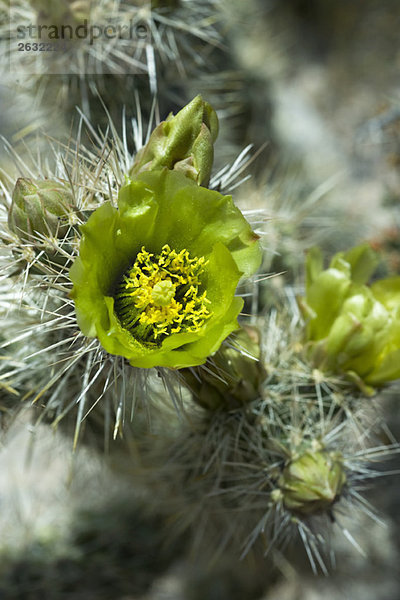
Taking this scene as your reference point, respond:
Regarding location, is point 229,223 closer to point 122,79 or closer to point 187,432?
point 187,432

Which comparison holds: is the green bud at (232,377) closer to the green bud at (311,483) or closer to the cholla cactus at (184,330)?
the cholla cactus at (184,330)

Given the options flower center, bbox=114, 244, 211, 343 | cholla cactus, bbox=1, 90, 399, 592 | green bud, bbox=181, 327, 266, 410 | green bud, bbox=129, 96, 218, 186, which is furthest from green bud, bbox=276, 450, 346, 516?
green bud, bbox=129, 96, 218, 186

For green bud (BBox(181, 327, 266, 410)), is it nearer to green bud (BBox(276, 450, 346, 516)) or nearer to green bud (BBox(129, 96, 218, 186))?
green bud (BBox(276, 450, 346, 516))

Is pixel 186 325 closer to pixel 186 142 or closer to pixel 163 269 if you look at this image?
pixel 163 269

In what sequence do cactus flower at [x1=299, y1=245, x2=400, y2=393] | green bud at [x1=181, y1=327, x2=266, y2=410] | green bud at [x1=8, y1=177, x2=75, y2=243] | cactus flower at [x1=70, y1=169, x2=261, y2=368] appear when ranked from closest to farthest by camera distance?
cactus flower at [x1=70, y1=169, x2=261, y2=368]
green bud at [x1=8, y1=177, x2=75, y2=243]
green bud at [x1=181, y1=327, x2=266, y2=410]
cactus flower at [x1=299, y1=245, x2=400, y2=393]

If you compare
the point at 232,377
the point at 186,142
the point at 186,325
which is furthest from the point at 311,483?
the point at 186,142

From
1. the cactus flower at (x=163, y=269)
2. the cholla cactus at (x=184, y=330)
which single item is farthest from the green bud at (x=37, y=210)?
the cactus flower at (x=163, y=269)
